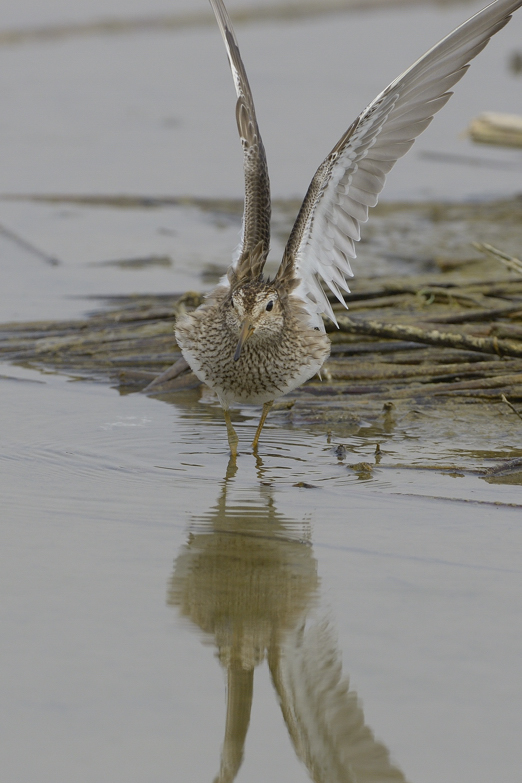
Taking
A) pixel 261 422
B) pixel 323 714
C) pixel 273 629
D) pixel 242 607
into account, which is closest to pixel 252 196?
pixel 261 422

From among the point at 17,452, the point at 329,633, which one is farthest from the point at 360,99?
the point at 329,633

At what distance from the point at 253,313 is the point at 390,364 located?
1.63 metres

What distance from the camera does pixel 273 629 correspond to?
3941 mm

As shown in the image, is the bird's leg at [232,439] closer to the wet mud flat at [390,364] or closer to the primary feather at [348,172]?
the wet mud flat at [390,364]

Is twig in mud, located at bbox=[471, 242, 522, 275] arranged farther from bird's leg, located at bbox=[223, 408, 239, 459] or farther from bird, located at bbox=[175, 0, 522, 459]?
bird's leg, located at bbox=[223, 408, 239, 459]

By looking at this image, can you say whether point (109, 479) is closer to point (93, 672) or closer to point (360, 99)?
point (93, 672)

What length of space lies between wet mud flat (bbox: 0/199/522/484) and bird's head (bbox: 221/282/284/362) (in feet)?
2.68

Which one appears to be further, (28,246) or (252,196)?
(28,246)

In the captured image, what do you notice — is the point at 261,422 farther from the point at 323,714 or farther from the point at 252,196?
the point at 323,714

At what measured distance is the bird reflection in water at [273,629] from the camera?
318 cm

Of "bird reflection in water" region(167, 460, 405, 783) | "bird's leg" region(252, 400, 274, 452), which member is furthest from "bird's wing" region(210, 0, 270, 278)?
"bird reflection in water" region(167, 460, 405, 783)

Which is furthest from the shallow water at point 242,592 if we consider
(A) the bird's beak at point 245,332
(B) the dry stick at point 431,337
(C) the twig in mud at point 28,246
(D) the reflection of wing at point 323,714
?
(C) the twig in mud at point 28,246

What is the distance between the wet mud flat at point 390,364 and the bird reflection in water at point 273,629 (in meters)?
0.98

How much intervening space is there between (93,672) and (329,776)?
33.9 inches
